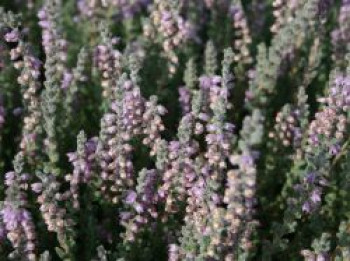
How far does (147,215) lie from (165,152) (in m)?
0.47

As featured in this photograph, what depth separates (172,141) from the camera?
3775 millimetres

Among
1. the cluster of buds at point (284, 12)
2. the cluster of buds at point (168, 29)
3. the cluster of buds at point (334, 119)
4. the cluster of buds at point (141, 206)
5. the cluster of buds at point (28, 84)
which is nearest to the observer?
the cluster of buds at point (141, 206)

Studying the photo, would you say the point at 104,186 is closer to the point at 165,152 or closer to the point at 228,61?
the point at 165,152

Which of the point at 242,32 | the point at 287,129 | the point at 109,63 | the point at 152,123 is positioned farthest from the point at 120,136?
the point at 242,32

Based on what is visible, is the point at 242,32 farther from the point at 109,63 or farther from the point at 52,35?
the point at 52,35

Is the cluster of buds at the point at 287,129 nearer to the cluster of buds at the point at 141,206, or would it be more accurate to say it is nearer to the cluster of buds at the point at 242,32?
the cluster of buds at the point at 242,32

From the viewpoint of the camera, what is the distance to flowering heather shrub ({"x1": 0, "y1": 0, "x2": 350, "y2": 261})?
3.55 meters

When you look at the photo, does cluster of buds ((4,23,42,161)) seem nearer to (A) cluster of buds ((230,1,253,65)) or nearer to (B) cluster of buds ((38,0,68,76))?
(B) cluster of buds ((38,0,68,76))

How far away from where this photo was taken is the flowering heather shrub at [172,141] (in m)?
3.55

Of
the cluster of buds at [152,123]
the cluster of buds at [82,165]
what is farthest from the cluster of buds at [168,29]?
the cluster of buds at [82,165]

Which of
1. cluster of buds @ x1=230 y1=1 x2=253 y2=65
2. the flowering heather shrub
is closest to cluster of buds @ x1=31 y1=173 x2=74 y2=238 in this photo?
the flowering heather shrub

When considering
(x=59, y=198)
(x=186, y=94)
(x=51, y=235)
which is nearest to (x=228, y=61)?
(x=186, y=94)

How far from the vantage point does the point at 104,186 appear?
405cm

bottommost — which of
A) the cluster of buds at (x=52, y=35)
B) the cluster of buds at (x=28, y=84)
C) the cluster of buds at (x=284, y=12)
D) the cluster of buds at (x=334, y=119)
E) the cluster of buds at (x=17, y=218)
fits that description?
the cluster of buds at (x=17, y=218)
